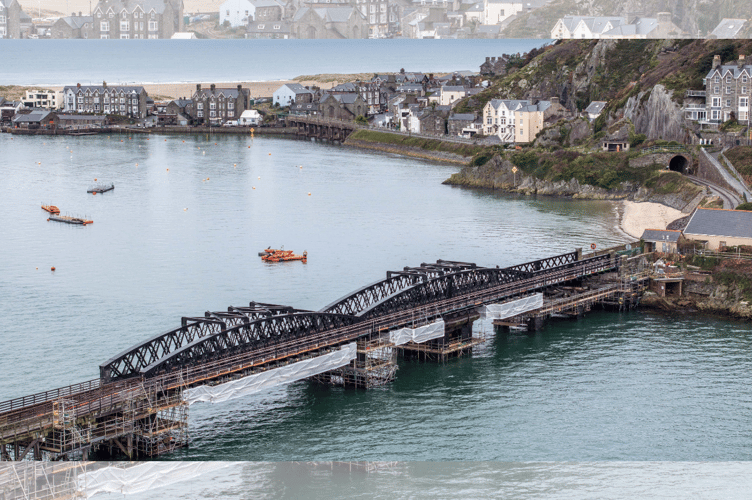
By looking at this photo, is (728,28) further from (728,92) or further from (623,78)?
(623,78)

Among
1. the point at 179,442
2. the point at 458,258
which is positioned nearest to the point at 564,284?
the point at 458,258

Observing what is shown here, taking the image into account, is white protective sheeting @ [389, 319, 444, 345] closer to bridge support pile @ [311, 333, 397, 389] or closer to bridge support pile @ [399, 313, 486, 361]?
bridge support pile @ [399, 313, 486, 361]

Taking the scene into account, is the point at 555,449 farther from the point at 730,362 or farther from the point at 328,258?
the point at 328,258

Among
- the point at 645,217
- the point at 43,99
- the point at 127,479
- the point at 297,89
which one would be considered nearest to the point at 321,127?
the point at 297,89

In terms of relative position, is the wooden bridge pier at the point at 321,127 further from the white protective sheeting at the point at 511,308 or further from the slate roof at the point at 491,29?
the slate roof at the point at 491,29

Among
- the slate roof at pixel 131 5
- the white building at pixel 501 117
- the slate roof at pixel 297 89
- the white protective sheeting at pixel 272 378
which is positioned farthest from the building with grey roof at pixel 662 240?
the slate roof at pixel 297 89
